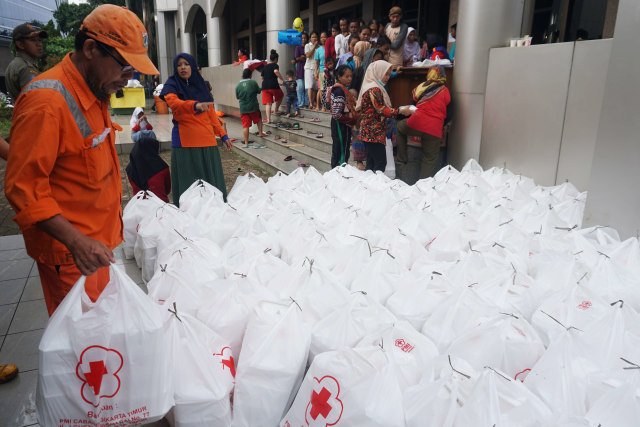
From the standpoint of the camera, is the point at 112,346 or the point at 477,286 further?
the point at 477,286

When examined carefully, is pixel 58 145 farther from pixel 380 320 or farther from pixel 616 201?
pixel 616 201

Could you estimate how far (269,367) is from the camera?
1.78 meters

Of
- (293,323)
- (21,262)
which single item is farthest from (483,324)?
(21,262)

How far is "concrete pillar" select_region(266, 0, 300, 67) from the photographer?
36.3ft

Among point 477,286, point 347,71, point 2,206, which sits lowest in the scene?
point 2,206

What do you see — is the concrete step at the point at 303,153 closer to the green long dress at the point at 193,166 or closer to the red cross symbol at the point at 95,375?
the green long dress at the point at 193,166

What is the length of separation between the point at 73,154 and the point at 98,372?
2.62 ft

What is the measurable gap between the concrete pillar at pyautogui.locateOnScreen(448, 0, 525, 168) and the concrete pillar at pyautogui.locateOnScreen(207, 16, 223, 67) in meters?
14.0

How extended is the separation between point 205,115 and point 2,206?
350 cm

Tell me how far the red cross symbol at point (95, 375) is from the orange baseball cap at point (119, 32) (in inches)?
40.8

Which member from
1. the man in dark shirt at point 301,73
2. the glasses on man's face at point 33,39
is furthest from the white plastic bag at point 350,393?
the man in dark shirt at point 301,73

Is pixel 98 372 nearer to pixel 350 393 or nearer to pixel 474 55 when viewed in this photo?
pixel 350 393

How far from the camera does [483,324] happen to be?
75.0 inches

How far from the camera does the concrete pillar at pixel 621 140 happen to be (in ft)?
9.75
